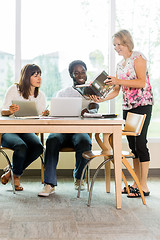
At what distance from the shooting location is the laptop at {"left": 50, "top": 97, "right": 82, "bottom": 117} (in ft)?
10.5

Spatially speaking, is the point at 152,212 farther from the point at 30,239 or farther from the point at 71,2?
the point at 71,2

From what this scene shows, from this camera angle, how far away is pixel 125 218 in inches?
110

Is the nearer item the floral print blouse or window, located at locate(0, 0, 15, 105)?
the floral print blouse

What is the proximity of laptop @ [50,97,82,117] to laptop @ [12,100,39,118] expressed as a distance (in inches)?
6.8

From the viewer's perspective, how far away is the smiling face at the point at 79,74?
408 centimetres

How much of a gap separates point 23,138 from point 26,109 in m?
0.57

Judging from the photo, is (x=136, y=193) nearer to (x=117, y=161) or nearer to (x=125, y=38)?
(x=117, y=161)

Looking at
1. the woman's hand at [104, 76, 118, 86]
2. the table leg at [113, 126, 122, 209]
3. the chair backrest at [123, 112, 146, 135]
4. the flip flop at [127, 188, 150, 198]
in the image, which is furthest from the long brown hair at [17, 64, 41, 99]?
the flip flop at [127, 188, 150, 198]

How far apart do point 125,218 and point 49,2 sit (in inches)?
112

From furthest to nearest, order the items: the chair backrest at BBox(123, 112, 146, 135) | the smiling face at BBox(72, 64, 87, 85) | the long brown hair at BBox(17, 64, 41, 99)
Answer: the smiling face at BBox(72, 64, 87, 85) → the long brown hair at BBox(17, 64, 41, 99) → the chair backrest at BBox(123, 112, 146, 135)

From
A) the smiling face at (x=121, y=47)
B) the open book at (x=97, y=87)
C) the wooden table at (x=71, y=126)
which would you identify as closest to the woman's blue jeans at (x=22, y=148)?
the wooden table at (x=71, y=126)

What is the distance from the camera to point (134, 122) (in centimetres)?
328

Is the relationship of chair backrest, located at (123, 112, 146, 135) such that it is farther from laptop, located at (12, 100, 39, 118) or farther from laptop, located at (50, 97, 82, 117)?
laptop, located at (12, 100, 39, 118)

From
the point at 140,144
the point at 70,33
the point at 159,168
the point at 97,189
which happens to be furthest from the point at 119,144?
the point at 70,33
